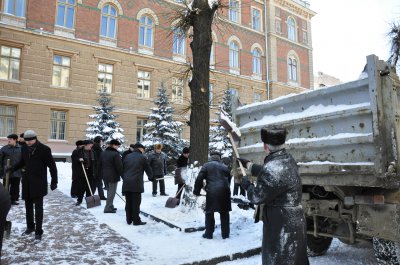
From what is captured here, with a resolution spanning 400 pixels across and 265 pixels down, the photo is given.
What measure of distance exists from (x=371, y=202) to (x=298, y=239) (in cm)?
120

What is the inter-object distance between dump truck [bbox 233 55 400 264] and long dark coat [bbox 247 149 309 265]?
1042 mm

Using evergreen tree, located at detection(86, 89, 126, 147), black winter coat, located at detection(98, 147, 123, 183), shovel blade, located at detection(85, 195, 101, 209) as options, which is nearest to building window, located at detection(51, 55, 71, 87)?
evergreen tree, located at detection(86, 89, 126, 147)

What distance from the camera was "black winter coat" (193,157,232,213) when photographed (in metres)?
5.91

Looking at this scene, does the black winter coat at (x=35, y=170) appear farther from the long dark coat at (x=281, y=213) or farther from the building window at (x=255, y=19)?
the building window at (x=255, y=19)

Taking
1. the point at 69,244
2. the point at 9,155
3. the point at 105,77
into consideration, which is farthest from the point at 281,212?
the point at 105,77

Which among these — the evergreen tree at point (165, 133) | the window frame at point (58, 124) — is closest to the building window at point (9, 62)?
the window frame at point (58, 124)

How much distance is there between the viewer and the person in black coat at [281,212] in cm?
290

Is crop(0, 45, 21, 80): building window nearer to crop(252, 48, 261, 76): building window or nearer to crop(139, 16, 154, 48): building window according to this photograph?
crop(139, 16, 154, 48): building window

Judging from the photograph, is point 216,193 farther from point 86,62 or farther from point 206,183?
point 86,62

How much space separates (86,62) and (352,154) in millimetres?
21893

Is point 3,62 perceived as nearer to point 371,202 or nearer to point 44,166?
point 44,166

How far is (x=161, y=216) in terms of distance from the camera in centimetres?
745

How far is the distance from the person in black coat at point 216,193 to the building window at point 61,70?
18.7m

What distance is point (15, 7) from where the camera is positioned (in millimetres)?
20469
